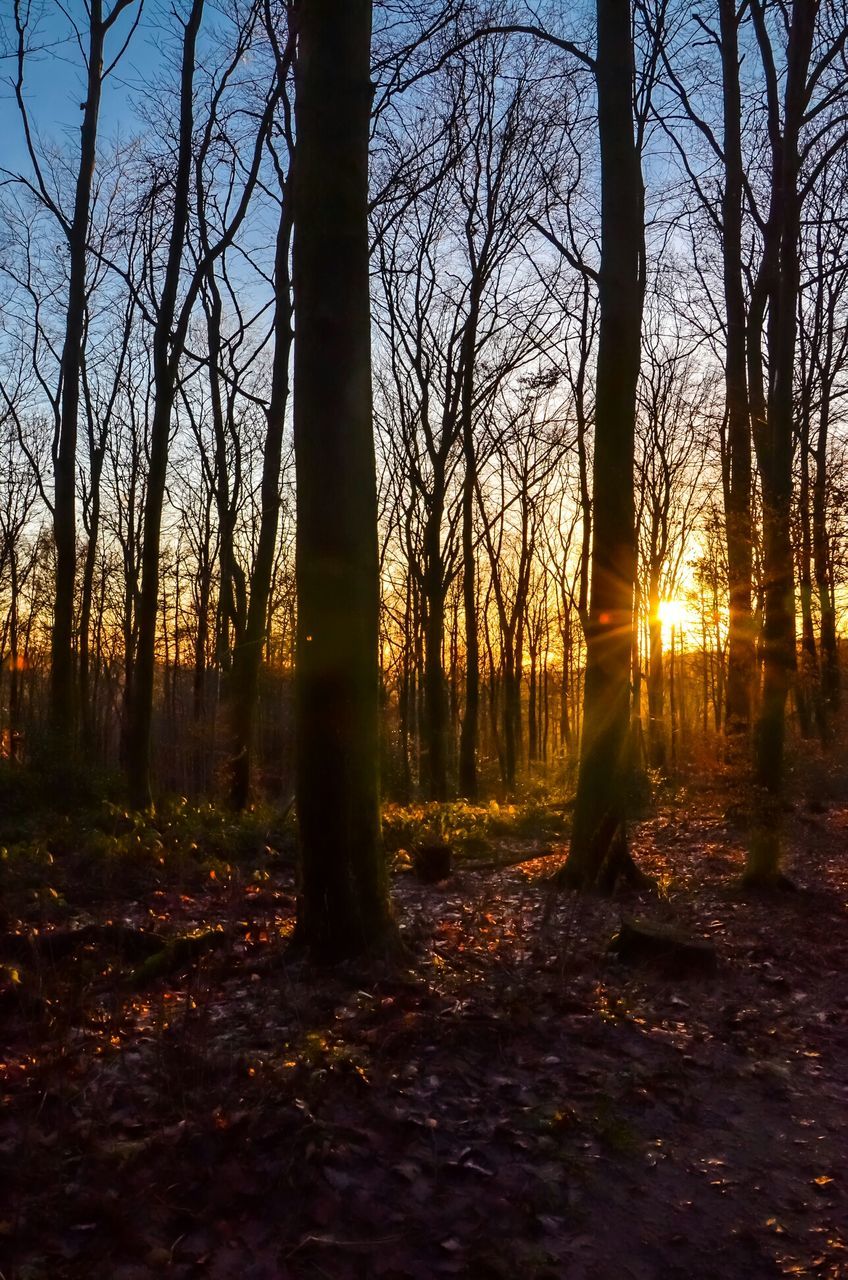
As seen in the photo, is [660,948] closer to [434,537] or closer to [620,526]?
[620,526]

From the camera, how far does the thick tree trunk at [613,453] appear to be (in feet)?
28.3

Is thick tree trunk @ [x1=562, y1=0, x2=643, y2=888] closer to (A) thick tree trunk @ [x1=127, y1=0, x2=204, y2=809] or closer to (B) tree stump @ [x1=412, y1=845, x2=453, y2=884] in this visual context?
(B) tree stump @ [x1=412, y1=845, x2=453, y2=884]

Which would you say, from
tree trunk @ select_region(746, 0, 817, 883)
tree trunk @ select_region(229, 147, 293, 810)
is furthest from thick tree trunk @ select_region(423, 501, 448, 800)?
tree trunk @ select_region(746, 0, 817, 883)

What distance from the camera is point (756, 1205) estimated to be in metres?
3.35

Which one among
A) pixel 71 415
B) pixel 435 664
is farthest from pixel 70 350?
pixel 435 664

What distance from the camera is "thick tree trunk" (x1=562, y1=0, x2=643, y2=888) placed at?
862 centimetres

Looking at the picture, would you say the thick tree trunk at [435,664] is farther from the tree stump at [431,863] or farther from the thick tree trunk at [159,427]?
the tree stump at [431,863]

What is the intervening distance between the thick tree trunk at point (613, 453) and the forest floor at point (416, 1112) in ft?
7.66

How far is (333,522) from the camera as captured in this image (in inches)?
215

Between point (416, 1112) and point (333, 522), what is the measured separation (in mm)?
3233

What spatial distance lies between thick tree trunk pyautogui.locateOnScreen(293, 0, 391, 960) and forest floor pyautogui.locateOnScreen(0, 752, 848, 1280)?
1.81 ft

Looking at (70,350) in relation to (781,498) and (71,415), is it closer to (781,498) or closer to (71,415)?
(71,415)

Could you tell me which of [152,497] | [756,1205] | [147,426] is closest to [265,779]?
[147,426]

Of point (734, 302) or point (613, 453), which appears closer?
point (613, 453)
